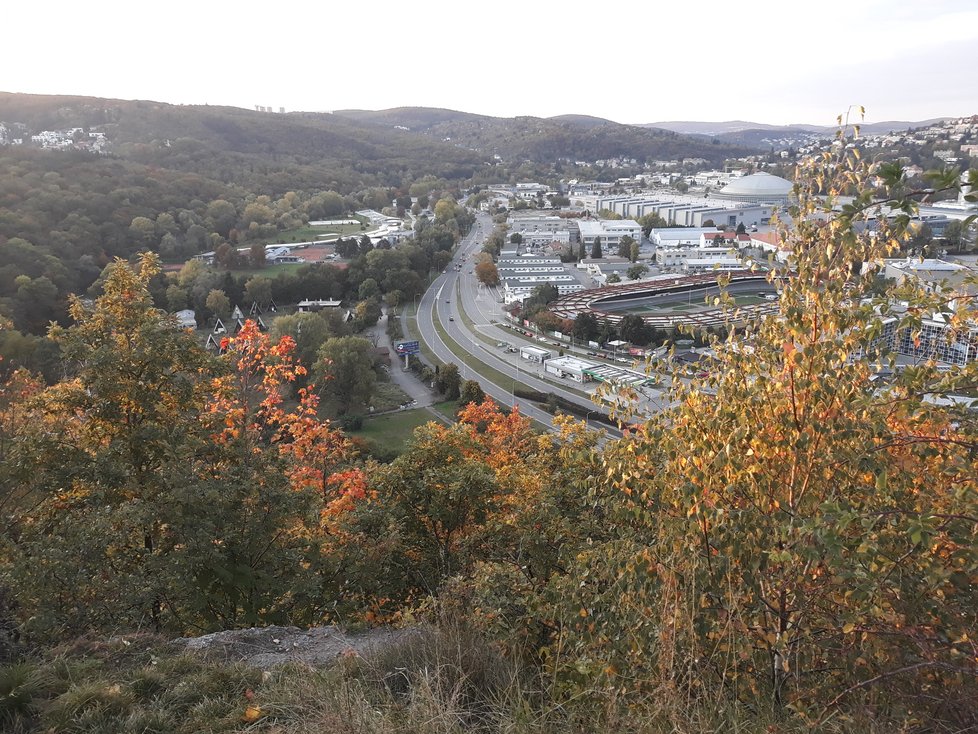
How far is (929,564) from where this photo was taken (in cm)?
169

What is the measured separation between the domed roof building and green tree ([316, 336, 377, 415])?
5108cm

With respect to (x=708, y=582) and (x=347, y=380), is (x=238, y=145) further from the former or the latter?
(x=708, y=582)

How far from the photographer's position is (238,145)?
230 ft

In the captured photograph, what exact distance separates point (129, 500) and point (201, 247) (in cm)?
3419

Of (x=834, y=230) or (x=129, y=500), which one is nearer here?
(x=834, y=230)

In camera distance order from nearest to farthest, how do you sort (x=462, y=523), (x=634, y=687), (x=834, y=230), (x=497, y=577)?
(x=834, y=230), (x=634, y=687), (x=497, y=577), (x=462, y=523)

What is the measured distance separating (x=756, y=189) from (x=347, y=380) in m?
55.7

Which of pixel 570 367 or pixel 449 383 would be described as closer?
pixel 449 383

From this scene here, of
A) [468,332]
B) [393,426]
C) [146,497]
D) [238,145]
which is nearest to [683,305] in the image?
[468,332]

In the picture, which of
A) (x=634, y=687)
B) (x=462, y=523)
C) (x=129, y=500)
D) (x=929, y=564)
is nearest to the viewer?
(x=929, y=564)

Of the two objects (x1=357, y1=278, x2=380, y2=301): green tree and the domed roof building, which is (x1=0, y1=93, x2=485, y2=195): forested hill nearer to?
(x1=357, y1=278, x2=380, y2=301): green tree

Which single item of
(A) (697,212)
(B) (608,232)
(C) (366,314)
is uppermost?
(A) (697,212)

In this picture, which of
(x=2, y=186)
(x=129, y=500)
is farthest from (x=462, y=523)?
(x=2, y=186)

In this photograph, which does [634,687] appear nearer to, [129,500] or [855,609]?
[855,609]
